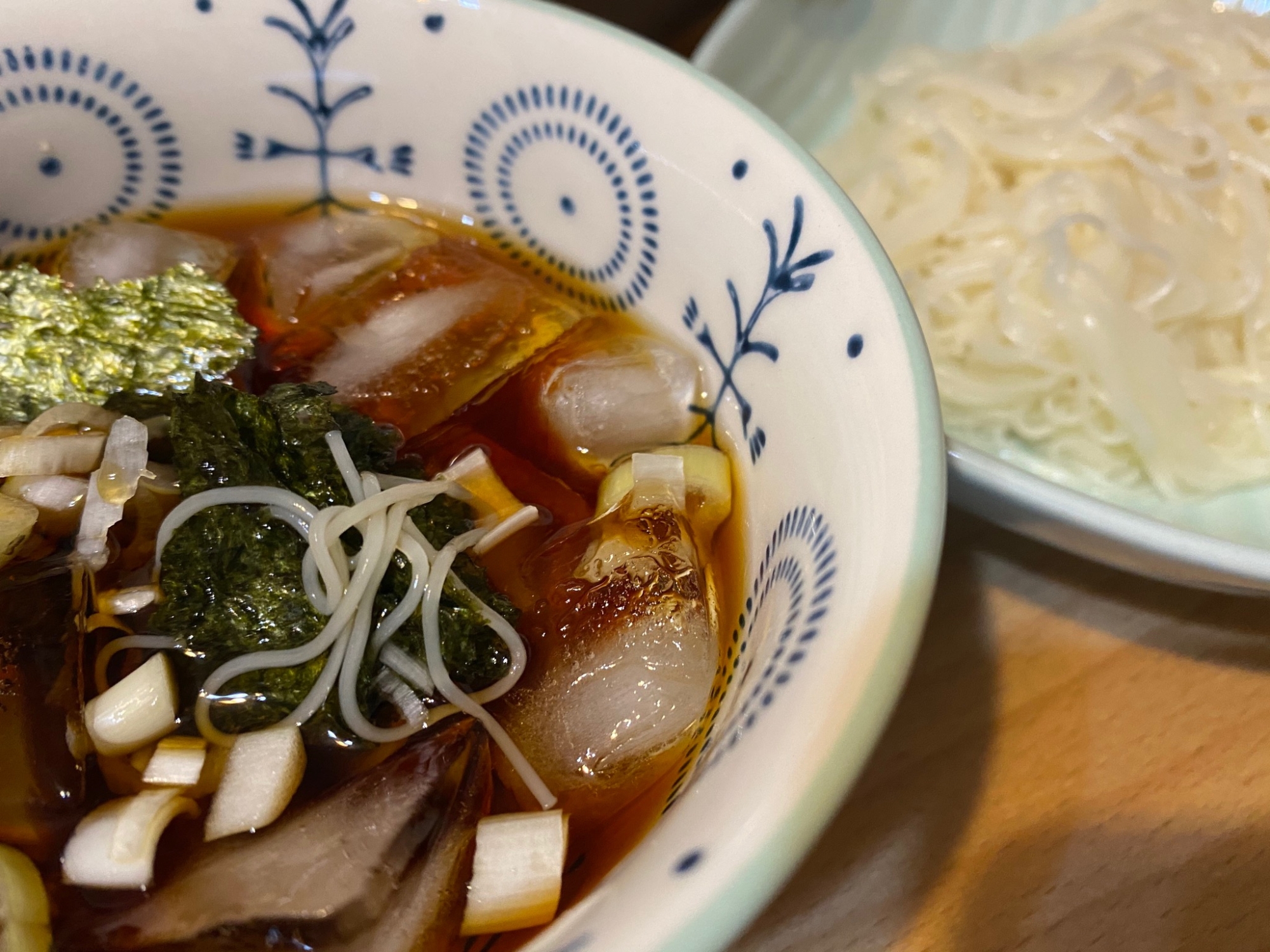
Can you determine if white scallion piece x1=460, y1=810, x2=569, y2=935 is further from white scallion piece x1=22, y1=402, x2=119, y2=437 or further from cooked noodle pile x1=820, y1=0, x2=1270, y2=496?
cooked noodle pile x1=820, y1=0, x2=1270, y2=496

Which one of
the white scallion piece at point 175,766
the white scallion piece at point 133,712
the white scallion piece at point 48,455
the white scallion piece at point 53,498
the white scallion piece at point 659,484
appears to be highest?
the white scallion piece at point 659,484

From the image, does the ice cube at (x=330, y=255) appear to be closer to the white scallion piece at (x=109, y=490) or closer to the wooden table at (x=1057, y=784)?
the white scallion piece at (x=109, y=490)

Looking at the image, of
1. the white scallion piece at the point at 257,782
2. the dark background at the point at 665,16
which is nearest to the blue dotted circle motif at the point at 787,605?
the white scallion piece at the point at 257,782

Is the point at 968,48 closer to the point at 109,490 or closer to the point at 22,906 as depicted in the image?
the point at 109,490

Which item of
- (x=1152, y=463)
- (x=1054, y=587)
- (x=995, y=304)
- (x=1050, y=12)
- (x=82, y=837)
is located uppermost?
(x=1050, y=12)

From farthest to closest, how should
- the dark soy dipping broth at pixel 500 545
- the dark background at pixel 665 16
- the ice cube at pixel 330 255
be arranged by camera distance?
the dark background at pixel 665 16 < the ice cube at pixel 330 255 < the dark soy dipping broth at pixel 500 545

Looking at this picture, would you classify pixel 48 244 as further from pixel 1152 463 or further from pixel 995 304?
pixel 1152 463

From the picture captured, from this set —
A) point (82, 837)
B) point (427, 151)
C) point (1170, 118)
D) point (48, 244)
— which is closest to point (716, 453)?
point (427, 151)

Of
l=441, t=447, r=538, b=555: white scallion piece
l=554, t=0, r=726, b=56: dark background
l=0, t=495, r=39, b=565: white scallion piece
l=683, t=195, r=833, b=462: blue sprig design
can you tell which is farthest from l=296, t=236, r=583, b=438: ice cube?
l=554, t=0, r=726, b=56: dark background
